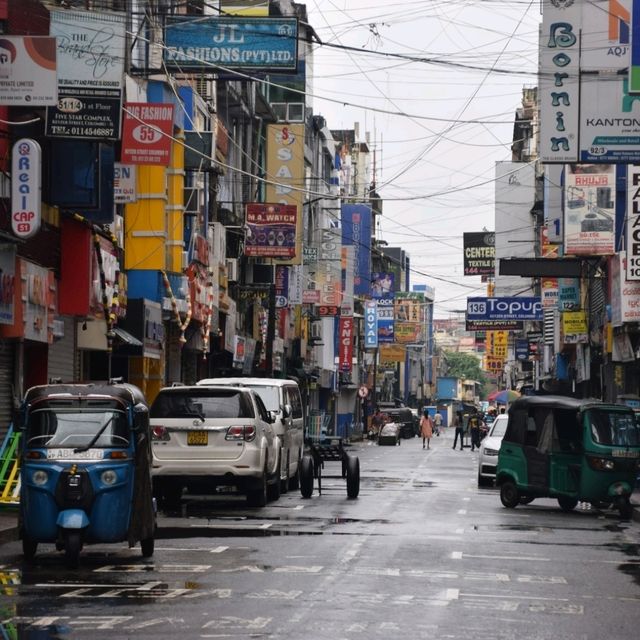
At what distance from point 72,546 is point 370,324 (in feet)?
309

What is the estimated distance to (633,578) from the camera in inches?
642

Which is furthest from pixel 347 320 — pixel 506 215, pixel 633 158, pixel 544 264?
pixel 633 158

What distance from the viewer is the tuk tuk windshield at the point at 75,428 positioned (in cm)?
1686

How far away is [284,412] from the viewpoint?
29359 millimetres

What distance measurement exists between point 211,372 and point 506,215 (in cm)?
4309

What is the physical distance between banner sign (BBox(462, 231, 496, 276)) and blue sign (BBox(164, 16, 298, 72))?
66.1 m

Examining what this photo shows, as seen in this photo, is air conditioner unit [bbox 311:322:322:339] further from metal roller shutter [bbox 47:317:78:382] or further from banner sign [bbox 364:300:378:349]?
metal roller shutter [bbox 47:317:78:382]

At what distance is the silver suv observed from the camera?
25.2m

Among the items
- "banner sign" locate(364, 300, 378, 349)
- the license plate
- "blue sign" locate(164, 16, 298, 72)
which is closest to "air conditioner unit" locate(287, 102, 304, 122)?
"banner sign" locate(364, 300, 378, 349)

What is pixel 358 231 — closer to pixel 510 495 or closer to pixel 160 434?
pixel 510 495

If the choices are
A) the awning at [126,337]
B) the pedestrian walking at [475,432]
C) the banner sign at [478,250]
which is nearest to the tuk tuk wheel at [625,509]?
the awning at [126,337]

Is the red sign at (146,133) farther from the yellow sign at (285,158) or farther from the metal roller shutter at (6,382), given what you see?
the yellow sign at (285,158)

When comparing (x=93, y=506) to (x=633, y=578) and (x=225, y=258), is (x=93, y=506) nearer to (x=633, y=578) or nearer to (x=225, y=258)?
(x=633, y=578)

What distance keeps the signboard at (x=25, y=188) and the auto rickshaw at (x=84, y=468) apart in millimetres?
9088
